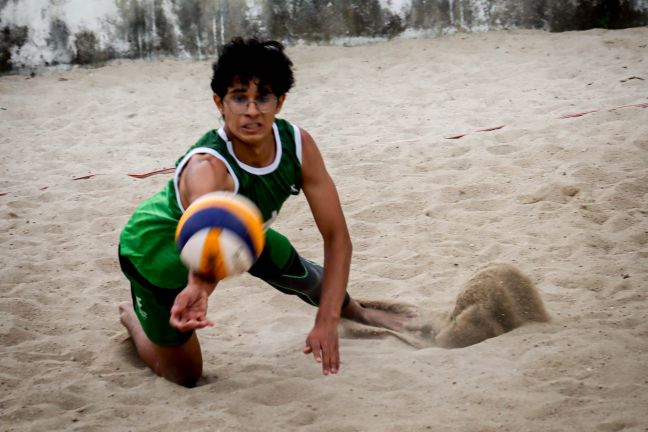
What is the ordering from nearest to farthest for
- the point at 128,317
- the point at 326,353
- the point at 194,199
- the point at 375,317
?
the point at 194,199, the point at 326,353, the point at 128,317, the point at 375,317

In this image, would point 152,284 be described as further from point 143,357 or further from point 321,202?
point 321,202

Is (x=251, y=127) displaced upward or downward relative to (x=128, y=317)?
upward

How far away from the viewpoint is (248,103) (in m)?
2.85

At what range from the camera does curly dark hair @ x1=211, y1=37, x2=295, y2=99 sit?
2850 millimetres

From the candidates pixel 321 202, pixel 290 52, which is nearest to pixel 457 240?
pixel 321 202

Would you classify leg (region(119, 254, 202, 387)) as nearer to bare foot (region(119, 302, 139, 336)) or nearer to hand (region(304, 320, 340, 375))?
bare foot (region(119, 302, 139, 336))

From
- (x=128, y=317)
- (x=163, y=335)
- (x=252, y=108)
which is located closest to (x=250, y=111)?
(x=252, y=108)

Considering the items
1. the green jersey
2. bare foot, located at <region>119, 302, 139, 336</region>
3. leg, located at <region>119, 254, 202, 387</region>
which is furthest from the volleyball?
bare foot, located at <region>119, 302, 139, 336</region>

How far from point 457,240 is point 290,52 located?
4645mm

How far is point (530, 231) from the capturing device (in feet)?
14.3

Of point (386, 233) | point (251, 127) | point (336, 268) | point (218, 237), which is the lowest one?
point (386, 233)

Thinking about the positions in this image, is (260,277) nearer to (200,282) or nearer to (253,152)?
(253,152)

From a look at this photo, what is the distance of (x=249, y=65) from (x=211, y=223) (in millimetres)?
882

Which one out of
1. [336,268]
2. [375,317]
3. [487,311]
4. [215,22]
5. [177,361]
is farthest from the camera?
[215,22]
